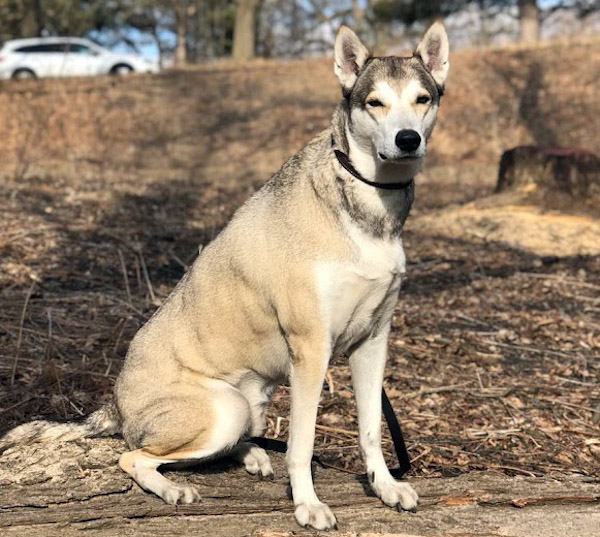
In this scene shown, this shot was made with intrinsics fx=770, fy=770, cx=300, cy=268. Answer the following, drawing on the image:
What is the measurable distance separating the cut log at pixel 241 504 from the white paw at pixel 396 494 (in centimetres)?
4

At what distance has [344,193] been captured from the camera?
11.7ft

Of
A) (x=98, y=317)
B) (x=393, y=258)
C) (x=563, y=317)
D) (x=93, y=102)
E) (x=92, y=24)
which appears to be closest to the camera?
(x=393, y=258)

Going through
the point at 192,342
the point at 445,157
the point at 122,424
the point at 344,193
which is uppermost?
the point at 344,193

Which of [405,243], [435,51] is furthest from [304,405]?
[405,243]

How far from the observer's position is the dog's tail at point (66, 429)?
367 centimetres

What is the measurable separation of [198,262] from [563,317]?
14.4 ft

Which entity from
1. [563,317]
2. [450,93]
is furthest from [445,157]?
[563,317]

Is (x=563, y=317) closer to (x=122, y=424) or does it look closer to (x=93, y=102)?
(x=122, y=424)

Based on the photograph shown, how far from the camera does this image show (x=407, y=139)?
323 cm

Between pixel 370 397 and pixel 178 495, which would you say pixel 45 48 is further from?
pixel 178 495

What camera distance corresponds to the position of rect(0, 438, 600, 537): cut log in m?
3.12

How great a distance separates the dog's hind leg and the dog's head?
4.48 feet

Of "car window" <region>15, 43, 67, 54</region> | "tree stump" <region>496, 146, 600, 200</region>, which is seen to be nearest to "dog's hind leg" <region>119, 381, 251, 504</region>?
"tree stump" <region>496, 146, 600, 200</region>

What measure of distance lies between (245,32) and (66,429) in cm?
2594
